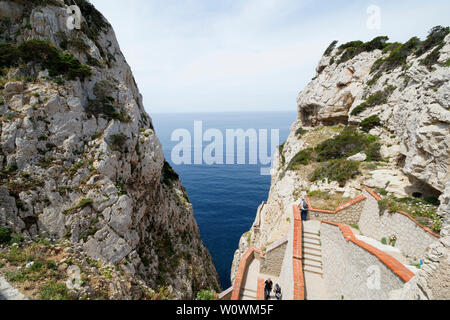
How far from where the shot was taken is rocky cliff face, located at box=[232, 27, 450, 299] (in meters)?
8.72

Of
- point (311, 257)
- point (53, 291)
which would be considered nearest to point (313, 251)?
point (311, 257)

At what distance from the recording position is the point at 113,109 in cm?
1563

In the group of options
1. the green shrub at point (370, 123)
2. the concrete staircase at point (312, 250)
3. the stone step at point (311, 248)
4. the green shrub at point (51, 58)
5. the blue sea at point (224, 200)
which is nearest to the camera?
the concrete staircase at point (312, 250)

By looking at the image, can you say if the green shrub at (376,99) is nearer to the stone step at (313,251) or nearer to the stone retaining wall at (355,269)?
the stone retaining wall at (355,269)

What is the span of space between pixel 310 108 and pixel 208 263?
95.0 feet

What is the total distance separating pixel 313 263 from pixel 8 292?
11597 millimetres

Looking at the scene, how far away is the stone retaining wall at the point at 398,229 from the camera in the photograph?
755cm

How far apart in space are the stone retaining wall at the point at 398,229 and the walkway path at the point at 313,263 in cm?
262

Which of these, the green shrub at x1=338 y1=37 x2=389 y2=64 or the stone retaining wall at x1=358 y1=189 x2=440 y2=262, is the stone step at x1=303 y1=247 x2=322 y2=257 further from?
the green shrub at x1=338 y1=37 x2=389 y2=64

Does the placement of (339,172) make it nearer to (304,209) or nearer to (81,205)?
(304,209)

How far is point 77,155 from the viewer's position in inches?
506

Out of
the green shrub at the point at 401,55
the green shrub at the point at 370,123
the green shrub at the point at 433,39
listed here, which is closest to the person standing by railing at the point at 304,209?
the green shrub at the point at 370,123
